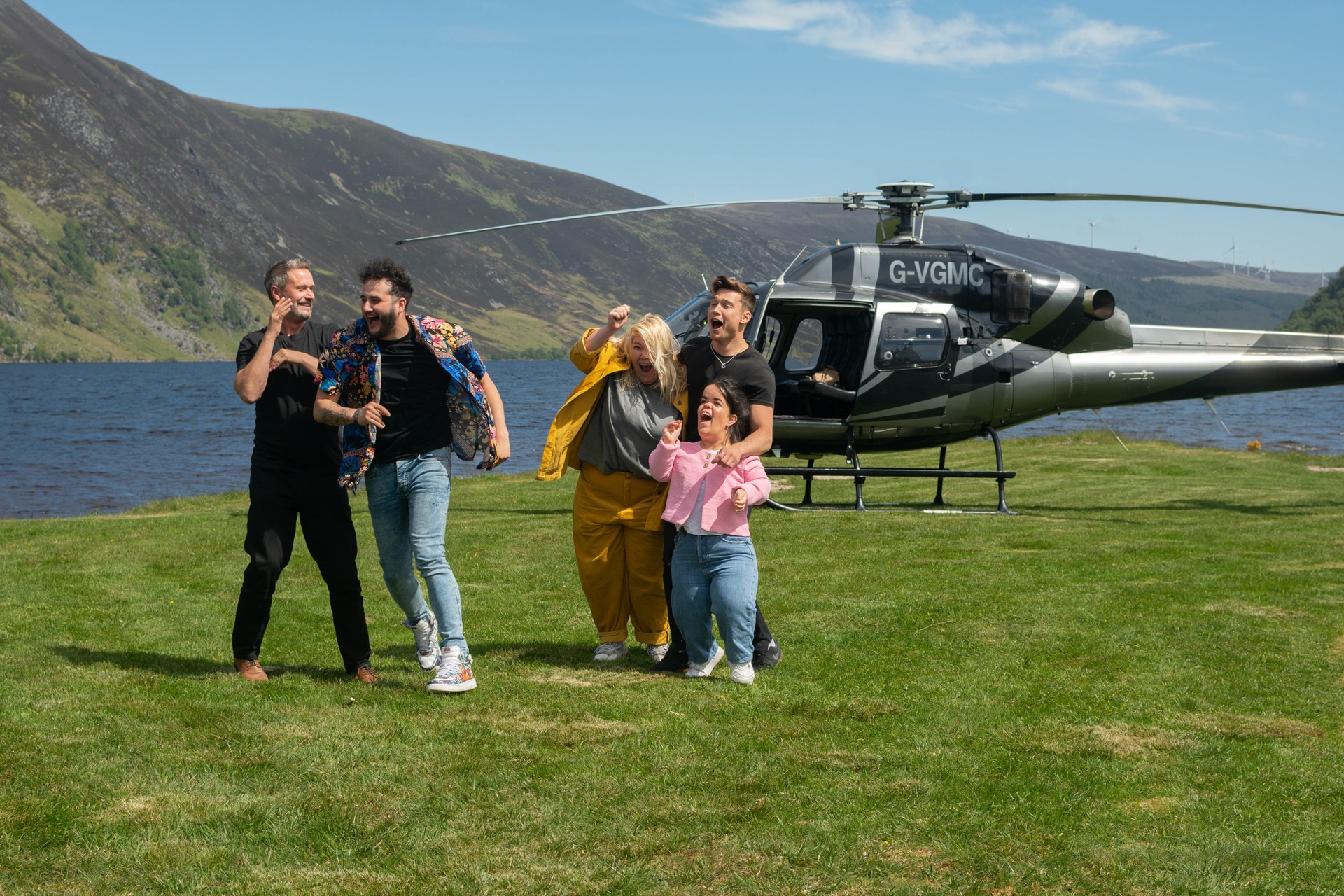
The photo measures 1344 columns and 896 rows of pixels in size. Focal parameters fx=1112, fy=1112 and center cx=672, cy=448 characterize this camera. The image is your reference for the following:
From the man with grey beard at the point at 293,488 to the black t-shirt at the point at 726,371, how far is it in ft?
6.62

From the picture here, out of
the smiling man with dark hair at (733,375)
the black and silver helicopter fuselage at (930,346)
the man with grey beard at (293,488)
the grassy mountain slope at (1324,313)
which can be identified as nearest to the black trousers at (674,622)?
the smiling man with dark hair at (733,375)

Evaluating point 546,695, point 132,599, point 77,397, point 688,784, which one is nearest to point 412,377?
point 546,695

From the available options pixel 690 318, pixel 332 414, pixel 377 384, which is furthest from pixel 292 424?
pixel 690 318

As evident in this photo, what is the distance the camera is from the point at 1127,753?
194 inches

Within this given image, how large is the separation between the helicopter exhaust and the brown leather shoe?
1143cm

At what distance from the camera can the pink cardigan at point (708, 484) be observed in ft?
19.5

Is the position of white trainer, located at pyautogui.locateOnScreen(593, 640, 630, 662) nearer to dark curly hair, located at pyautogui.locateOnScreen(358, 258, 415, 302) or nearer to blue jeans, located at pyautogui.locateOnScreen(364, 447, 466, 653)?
blue jeans, located at pyautogui.locateOnScreen(364, 447, 466, 653)

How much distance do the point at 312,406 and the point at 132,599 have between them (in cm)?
417

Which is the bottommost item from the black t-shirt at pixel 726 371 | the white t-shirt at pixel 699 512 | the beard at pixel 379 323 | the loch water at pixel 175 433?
the loch water at pixel 175 433

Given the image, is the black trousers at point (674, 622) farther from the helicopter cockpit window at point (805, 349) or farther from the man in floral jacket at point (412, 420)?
the helicopter cockpit window at point (805, 349)

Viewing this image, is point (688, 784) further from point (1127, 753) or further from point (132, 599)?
point (132, 599)

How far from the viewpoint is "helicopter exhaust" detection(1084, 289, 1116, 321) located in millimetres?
14164

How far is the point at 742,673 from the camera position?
5996mm

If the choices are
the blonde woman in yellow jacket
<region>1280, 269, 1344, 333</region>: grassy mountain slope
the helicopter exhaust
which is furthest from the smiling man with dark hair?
<region>1280, 269, 1344, 333</region>: grassy mountain slope
